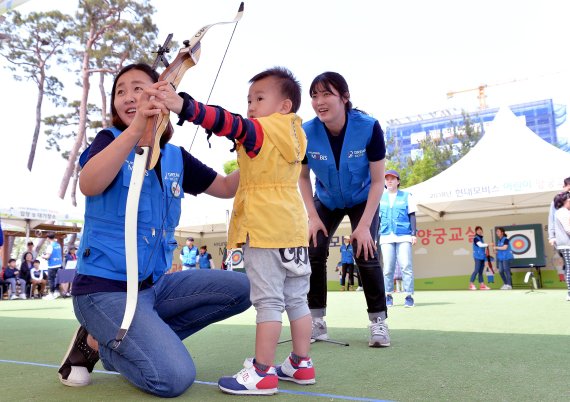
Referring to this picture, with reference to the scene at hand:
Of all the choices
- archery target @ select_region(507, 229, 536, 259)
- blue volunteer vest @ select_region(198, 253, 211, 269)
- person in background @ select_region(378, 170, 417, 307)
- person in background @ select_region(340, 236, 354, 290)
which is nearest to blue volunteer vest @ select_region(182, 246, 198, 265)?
blue volunteer vest @ select_region(198, 253, 211, 269)

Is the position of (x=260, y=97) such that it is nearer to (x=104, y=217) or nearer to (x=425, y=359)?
(x=104, y=217)

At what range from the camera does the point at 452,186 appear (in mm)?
11734

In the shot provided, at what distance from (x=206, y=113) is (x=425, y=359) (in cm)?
144

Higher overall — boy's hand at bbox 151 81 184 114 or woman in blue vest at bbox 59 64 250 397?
boy's hand at bbox 151 81 184 114

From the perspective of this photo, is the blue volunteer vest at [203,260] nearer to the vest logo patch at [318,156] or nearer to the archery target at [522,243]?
the archery target at [522,243]

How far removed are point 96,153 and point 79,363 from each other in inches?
31.0

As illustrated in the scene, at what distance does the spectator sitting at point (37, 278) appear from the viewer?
14.1 meters

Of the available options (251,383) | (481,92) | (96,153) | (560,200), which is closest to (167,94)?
(96,153)

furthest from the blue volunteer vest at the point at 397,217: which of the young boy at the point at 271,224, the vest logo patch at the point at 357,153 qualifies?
the young boy at the point at 271,224

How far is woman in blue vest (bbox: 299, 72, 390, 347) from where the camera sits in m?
3.00

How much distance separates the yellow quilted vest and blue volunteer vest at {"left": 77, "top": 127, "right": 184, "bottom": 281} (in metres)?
0.27

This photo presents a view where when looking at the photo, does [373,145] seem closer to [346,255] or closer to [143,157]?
[143,157]

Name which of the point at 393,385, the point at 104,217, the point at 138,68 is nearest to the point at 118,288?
the point at 104,217

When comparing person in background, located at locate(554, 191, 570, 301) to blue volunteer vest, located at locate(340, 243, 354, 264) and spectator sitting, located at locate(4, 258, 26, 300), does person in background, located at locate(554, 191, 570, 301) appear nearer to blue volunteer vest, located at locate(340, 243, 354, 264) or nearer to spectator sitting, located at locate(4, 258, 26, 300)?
blue volunteer vest, located at locate(340, 243, 354, 264)
